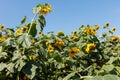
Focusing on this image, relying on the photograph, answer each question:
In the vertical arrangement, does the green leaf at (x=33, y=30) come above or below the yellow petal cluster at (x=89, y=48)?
below

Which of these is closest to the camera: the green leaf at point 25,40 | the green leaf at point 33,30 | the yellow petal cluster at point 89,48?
the green leaf at point 25,40

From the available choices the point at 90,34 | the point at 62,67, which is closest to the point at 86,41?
the point at 90,34

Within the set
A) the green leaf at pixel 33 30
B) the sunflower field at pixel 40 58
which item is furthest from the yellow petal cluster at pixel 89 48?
the green leaf at pixel 33 30

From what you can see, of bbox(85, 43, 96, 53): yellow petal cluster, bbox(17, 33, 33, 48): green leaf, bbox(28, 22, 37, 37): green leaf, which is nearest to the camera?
bbox(17, 33, 33, 48): green leaf

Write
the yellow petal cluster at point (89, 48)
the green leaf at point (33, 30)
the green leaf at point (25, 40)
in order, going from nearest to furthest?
the green leaf at point (25, 40) < the green leaf at point (33, 30) < the yellow petal cluster at point (89, 48)

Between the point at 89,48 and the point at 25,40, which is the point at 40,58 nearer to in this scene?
the point at 25,40

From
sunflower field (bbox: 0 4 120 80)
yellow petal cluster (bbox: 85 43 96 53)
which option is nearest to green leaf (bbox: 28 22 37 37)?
sunflower field (bbox: 0 4 120 80)

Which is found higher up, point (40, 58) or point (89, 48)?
point (89, 48)

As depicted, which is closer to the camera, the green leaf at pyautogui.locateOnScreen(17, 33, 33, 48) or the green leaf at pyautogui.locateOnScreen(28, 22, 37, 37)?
the green leaf at pyautogui.locateOnScreen(17, 33, 33, 48)

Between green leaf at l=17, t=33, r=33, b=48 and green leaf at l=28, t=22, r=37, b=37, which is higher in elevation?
green leaf at l=28, t=22, r=37, b=37

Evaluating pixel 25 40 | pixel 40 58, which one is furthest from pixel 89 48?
pixel 25 40

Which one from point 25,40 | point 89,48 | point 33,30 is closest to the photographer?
point 25,40

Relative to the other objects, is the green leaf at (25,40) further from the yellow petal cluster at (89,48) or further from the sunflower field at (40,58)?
the yellow petal cluster at (89,48)

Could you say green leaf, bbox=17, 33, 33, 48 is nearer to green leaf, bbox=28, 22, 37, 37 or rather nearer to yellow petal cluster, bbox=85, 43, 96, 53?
green leaf, bbox=28, 22, 37, 37
